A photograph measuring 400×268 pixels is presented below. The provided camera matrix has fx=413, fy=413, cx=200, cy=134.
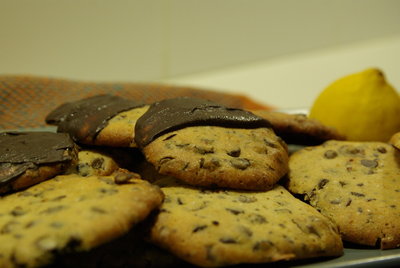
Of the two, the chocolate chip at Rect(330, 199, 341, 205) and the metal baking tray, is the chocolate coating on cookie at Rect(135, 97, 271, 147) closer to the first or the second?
the chocolate chip at Rect(330, 199, 341, 205)

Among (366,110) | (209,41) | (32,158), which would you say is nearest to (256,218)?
(32,158)

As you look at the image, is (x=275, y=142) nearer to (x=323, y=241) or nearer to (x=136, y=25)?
(x=323, y=241)

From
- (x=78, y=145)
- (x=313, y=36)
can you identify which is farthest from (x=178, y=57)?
(x=78, y=145)

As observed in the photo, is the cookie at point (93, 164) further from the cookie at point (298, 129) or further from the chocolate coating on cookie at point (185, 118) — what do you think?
the cookie at point (298, 129)

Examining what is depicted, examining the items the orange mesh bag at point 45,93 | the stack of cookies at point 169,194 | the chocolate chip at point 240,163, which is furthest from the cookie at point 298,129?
the orange mesh bag at point 45,93

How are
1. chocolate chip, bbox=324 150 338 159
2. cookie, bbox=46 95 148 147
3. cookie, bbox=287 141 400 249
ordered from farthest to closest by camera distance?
chocolate chip, bbox=324 150 338 159, cookie, bbox=46 95 148 147, cookie, bbox=287 141 400 249

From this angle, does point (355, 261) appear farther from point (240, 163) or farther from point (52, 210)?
point (52, 210)

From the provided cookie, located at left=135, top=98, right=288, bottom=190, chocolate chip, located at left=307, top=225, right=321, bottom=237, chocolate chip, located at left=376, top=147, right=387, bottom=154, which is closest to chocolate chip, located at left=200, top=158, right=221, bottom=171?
cookie, located at left=135, top=98, right=288, bottom=190
